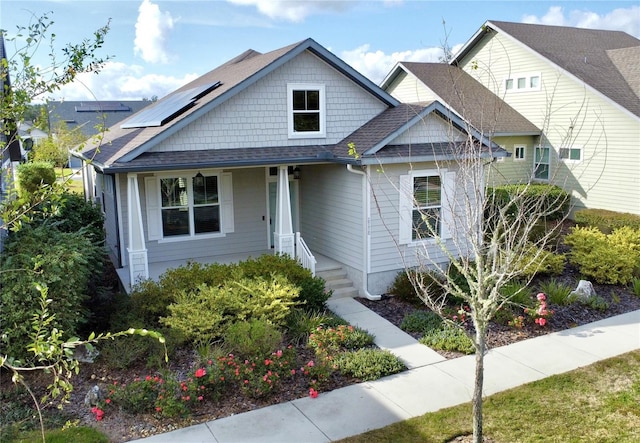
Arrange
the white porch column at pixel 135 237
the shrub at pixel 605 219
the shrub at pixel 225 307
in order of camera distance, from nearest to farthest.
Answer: the shrub at pixel 225 307 → the white porch column at pixel 135 237 → the shrub at pixel 605 219

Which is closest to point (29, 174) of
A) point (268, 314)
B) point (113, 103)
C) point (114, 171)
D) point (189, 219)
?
point (189, 219)

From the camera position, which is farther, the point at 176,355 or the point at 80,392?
the point at 176,355

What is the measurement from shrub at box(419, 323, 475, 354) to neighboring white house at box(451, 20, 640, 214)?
890 cm

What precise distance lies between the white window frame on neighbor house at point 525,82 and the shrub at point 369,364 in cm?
1638

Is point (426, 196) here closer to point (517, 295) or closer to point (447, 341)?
point (517, 295)

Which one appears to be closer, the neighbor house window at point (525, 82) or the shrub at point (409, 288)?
the shrub at point (409, 288)

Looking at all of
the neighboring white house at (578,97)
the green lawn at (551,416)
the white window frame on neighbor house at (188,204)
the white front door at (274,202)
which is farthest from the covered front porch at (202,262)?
the neighboring white house at (578,97)

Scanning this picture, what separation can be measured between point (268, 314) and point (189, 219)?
479cm

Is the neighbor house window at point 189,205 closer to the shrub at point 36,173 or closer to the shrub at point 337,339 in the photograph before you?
the shrub at point 337,339

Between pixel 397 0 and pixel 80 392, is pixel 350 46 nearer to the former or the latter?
pixel 397 0

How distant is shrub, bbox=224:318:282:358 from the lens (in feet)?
28.0

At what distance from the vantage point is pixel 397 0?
1170 centimetres

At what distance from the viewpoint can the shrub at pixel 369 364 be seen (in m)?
8.55

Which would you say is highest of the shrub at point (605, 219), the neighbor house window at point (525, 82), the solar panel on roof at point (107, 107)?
the solar panel on roof at point (107, 107)
